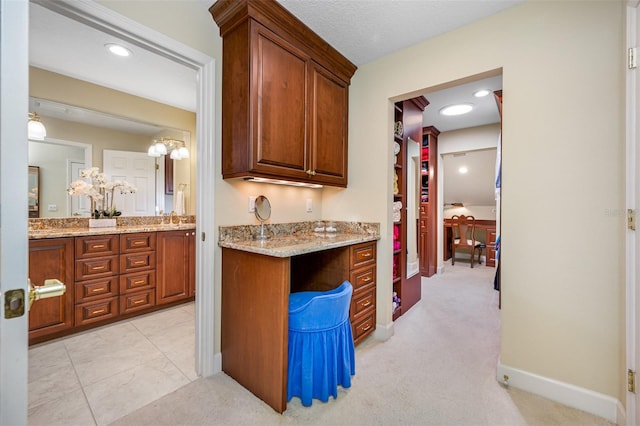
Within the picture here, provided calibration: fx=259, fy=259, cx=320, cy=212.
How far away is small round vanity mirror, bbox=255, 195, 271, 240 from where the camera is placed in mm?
2045

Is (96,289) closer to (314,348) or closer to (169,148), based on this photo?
(169,148)

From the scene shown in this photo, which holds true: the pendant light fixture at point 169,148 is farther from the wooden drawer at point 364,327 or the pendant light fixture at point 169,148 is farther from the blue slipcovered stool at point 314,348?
→ the wooden drawer at point 364,327

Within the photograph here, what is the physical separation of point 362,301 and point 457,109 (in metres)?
3.02

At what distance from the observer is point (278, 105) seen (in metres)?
1.83

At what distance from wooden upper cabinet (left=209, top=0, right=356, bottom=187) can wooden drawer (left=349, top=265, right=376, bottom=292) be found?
2.71ft

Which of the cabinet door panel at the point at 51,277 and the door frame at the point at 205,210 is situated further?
the cabinet door panel at the point at 51,277

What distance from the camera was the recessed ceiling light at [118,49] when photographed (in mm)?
2205

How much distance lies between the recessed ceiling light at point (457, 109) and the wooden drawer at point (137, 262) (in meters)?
4.12

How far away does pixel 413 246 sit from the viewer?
3225 mm

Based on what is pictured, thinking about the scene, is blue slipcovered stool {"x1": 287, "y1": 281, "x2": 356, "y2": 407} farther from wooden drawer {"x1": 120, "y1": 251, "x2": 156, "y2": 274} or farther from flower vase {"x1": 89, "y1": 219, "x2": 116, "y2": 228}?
flower vase {"x1": 89, "y1": 219, "x2": 116, "y2": 228}

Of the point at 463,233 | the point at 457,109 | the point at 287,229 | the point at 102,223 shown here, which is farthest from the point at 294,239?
the point at 463,233

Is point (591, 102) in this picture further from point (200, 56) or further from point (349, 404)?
point (200, 56)

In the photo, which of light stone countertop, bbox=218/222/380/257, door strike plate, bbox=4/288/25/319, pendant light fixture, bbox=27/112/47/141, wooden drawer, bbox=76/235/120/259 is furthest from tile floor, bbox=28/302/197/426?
pendant light fixture, bbox=27/112/47/141

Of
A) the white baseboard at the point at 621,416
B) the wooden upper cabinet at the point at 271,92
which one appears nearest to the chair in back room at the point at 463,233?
the white baseboard at the point at 621,416
